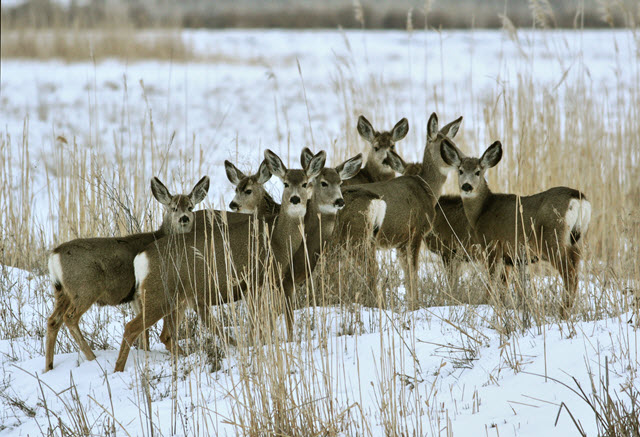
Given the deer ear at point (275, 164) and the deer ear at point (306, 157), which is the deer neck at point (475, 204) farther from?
the deer ear at point (275, 164)

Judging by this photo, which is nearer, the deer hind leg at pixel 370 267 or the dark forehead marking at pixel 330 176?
the deer hind leg at pixel 370 267

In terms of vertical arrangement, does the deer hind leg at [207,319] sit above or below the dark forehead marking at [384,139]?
below

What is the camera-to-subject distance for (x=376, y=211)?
7418mm

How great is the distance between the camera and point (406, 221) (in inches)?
314

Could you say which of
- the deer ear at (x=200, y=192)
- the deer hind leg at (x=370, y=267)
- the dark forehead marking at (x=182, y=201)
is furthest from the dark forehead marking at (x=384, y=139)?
the dark forehead marking at (x=182, y=201)

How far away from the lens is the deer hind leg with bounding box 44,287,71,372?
5.78 metres

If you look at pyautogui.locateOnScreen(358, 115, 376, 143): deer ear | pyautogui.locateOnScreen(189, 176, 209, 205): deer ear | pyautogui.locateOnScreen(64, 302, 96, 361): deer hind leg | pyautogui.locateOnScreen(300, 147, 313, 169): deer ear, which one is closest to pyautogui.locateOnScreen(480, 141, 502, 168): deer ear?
pyautogui.locateOnScreen(358, 115, 376, 143): deer ear

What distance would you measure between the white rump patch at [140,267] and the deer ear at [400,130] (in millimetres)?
3268

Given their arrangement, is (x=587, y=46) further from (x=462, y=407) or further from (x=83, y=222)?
(x=462, y=407)

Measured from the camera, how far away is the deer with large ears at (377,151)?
8.48 meters

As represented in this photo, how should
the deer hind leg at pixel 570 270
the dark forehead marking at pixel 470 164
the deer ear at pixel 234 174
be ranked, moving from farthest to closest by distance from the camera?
the dark forehead marking at pixel 470 164, the deer ear at pixel 234 174, the deer hind leg at pixel 570 270

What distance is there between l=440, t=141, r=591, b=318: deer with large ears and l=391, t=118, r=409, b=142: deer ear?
540mm

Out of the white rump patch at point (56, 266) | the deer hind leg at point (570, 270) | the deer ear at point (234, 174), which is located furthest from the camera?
the deer ear at point (234, 174)

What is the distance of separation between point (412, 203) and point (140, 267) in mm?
3069
